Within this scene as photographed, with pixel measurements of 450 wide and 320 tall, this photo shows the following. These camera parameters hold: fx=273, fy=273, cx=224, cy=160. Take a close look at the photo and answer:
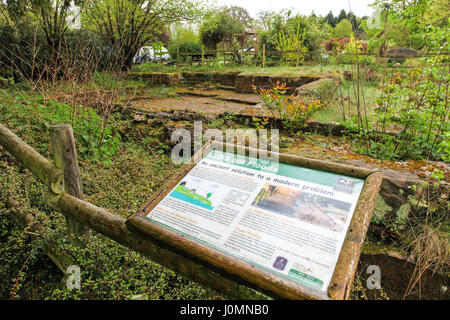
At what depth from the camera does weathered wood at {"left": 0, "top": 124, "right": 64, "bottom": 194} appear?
6.74ft

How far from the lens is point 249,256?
4.25 ft

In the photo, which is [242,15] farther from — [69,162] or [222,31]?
[69,162]

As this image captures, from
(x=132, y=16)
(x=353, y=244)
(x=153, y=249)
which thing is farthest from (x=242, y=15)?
(x=353, y=244)

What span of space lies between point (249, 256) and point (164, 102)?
686cm

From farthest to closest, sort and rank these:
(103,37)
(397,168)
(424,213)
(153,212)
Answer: (103,37)
(397,168)
(424,213)
(153,212)

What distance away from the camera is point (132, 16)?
31.5 feet

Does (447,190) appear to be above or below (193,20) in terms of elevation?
below

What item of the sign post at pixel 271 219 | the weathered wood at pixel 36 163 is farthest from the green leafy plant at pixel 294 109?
the weathered wood at pixel 36 163

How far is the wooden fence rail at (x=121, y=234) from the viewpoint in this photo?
1376 millimetres

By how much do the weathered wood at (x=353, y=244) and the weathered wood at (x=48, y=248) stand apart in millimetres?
1989
